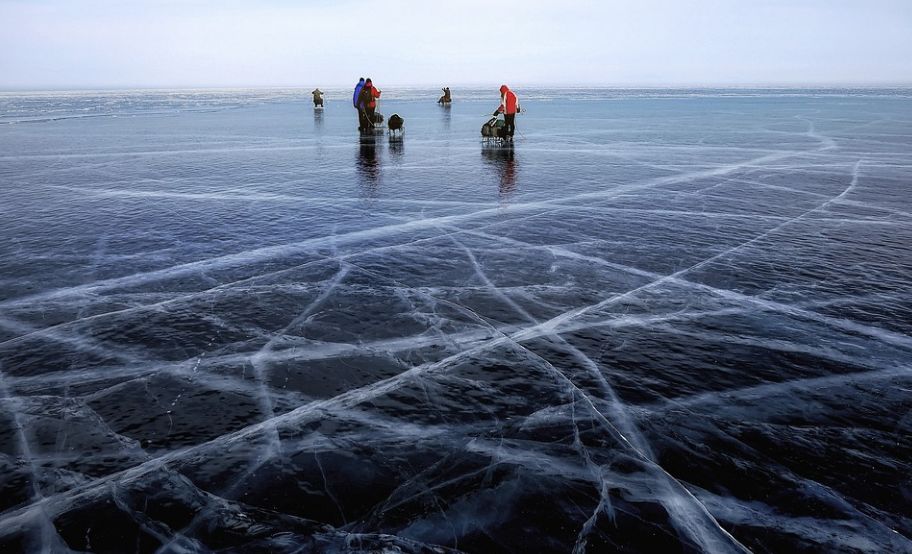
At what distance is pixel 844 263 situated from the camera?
9688 mm

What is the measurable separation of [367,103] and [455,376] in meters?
26.0

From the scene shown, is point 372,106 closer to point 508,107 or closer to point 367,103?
point 367,103

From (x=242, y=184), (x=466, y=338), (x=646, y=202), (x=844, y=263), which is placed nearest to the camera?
(x=466, y=338)

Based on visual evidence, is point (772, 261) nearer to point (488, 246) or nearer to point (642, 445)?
point (488, 246)

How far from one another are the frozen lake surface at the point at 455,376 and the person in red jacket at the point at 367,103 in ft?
52.6

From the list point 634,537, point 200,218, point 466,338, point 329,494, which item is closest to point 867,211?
point 466,338

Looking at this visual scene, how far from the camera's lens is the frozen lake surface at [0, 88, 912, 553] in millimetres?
4223

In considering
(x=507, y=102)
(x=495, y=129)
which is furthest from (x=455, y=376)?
(x=495, y=129)

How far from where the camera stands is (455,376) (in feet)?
20.3

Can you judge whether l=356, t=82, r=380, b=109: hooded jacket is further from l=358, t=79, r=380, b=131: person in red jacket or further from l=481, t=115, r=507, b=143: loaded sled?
l=481, t=115, r=507, b=143: loaded sled

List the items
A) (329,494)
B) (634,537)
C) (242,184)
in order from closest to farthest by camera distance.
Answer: (634,537) < (329,494) < (242,184)

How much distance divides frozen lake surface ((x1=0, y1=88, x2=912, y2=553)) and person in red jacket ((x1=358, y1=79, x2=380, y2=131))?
52.6ft

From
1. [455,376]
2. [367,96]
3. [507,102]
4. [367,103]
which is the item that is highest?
[367,96]

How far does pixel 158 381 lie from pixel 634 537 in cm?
496
